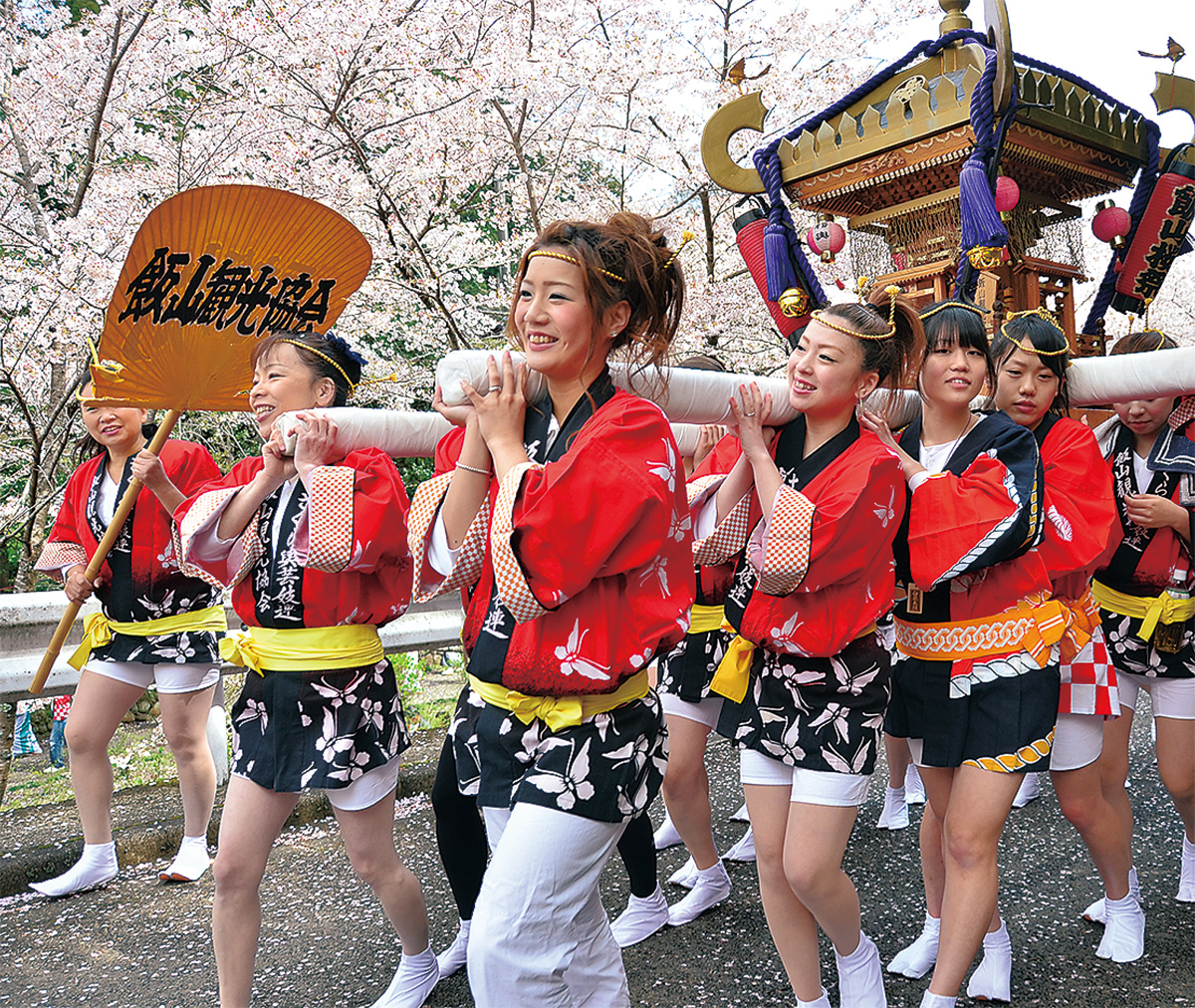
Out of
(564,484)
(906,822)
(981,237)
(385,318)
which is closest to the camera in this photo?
(564,484)

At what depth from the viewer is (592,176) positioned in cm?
→ 855

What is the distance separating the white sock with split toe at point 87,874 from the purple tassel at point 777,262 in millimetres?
3697

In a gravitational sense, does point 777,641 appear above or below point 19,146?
below

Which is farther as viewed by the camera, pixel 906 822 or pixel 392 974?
pixel 906 822

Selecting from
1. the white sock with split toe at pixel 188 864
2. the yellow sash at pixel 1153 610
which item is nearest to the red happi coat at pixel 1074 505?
the yellow sash at pixel 1153 610

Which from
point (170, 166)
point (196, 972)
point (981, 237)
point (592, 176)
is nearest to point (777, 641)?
point (981, 237)

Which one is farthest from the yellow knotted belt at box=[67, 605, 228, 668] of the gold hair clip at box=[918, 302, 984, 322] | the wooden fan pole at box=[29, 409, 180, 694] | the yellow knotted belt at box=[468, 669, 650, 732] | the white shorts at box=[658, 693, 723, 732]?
the gold hair clip at box=[918, 302, 984, 322]

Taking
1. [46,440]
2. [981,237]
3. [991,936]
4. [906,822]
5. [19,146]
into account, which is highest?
[19,146]

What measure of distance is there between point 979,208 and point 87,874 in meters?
4.42

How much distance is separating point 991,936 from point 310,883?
2.59 meters

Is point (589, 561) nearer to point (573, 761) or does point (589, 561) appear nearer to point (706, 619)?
point (573, 761)

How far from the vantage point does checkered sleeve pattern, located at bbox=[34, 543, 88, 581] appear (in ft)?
13.3

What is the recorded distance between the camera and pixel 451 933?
3.49 metres

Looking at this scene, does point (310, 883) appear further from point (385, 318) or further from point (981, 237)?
point (385, 318)
